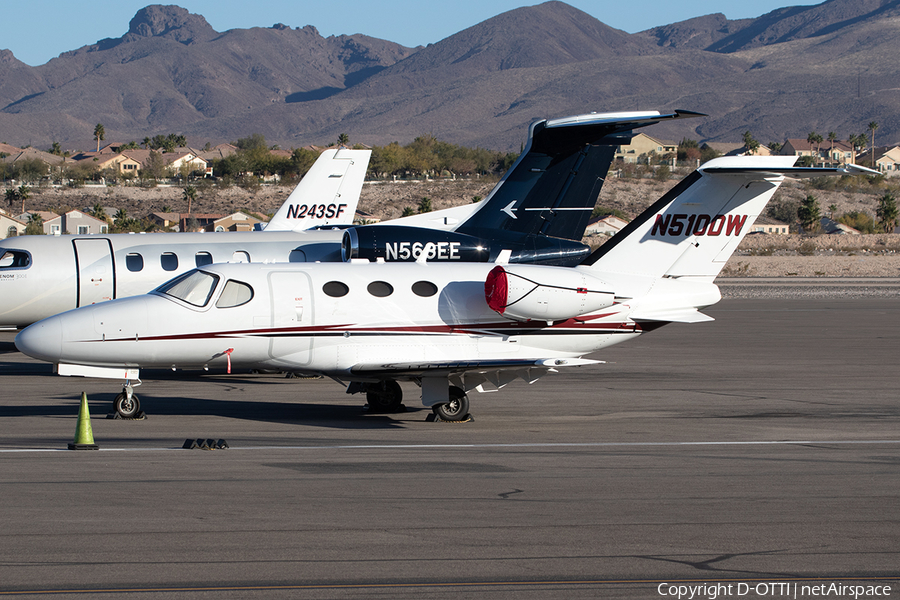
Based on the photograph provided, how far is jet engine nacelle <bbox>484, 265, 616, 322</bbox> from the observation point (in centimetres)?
1482

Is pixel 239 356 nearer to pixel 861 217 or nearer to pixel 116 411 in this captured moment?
pixel 116 411

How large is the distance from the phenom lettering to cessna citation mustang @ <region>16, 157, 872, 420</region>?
0.05 feet

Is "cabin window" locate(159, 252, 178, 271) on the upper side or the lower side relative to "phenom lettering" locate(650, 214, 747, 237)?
lower

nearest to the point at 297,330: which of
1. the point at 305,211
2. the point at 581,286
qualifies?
the point at 581,286

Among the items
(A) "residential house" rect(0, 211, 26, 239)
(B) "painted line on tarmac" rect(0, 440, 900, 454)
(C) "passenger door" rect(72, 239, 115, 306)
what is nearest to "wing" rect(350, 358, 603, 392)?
(B) "painted line on tarmac" rect(0, 440, 900, 454)

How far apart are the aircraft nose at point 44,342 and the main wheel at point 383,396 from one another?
4809mm

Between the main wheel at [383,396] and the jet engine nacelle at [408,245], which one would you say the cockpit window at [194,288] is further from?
the jet engine nacelle at [408,245]

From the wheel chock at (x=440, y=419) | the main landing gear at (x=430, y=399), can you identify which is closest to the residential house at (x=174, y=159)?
the main landing gear at (x=430, y=399)

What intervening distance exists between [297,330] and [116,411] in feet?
9.89

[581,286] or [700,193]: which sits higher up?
[700,193]

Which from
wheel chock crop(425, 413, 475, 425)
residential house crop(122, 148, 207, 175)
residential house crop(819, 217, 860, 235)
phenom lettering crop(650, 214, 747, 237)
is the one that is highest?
residential house crop(122, 148, 207, 175)

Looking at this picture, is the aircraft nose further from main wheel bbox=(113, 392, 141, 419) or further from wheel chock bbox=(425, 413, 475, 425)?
wheel chock bbox=(425, 413, 475, 425)

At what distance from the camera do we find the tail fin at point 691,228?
1619 cm

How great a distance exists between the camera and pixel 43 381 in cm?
1980
